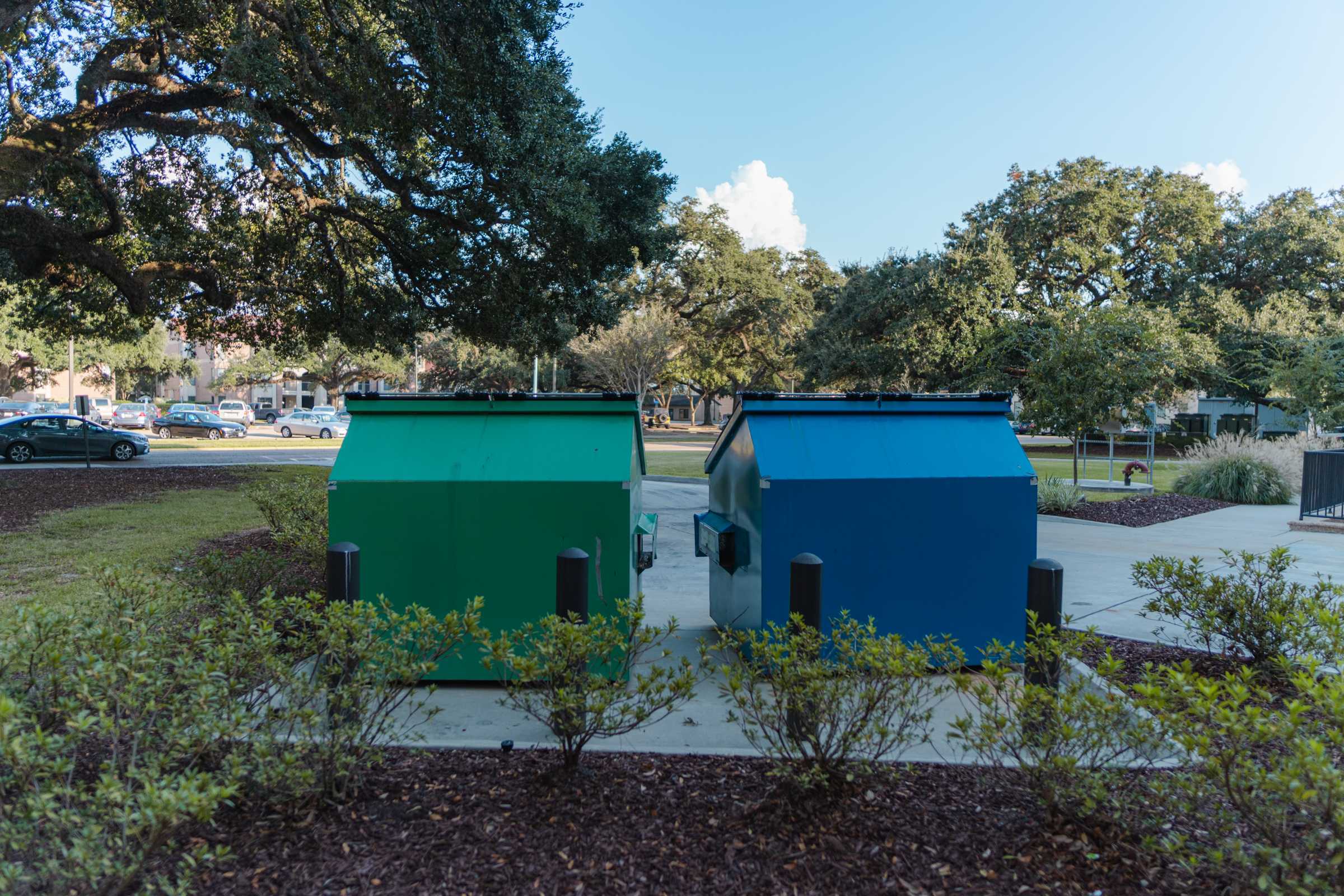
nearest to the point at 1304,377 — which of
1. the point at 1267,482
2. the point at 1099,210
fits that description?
the point at 1267,482

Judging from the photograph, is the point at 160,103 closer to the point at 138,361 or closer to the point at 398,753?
the point at 398,753

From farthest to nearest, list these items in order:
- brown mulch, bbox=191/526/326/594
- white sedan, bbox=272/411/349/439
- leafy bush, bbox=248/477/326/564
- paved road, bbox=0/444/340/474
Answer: white sedan, bbox=272/411/349/439
paved road, bbox=0/444/340/474
leafy bush, bbox=248/477/326/564
brown mulch, bbox=191/526/326/594

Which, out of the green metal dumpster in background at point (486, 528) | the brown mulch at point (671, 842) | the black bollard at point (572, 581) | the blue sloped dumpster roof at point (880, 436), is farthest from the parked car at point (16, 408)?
the brown mulch at point (671, 842)

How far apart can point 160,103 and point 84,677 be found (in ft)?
43.4

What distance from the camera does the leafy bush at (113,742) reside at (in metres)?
2.20

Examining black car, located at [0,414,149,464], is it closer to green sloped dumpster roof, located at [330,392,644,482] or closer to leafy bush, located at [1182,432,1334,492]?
green sloped dumpster roof, located at [330,392,644,482]

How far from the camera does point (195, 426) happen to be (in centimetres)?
4191

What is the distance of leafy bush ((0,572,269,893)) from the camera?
2203 millimetres

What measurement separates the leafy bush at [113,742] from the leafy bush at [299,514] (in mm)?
2750

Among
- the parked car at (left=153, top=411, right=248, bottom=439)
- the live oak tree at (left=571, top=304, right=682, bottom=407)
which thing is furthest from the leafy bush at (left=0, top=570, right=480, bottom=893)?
the parked car at (left=153, top=411, right=248, bottom=439)

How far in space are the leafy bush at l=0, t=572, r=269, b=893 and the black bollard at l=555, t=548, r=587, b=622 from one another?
1191 millimetres

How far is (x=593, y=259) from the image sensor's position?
14062 millimetres

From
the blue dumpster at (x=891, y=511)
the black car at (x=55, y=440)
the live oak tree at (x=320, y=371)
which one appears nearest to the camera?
the blue dumpster at (x=891, y=511)

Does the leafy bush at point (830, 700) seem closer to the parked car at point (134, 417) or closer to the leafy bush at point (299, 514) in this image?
the leafy bush at point (299, 514)
